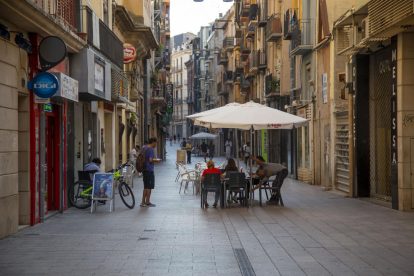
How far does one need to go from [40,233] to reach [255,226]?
4.02 meters

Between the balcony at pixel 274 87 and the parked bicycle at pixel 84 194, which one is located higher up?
the balcony at pixel 274 87

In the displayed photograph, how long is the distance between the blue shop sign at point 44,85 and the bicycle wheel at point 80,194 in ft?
12.3

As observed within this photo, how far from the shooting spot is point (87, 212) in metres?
13.6

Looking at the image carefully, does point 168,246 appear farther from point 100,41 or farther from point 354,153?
point 100,41

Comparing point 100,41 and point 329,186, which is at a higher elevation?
point 100,41

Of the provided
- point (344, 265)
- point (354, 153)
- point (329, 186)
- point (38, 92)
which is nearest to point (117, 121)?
point (329, 186)

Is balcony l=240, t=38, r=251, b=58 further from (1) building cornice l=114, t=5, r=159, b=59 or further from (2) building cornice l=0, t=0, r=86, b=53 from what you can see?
(2) building cornice l=0, t=0, r=86, b=53

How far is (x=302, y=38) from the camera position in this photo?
978 inches

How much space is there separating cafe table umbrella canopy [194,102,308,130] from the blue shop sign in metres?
4.82

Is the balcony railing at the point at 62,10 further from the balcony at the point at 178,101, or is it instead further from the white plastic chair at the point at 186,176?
the balcony at the point at 178,101

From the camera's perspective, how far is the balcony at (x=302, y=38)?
23627 millimetres

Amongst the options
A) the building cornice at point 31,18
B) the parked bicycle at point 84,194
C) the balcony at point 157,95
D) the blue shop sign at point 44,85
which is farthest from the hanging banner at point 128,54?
the balcony at point 157,95

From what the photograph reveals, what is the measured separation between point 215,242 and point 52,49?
15.9 ft

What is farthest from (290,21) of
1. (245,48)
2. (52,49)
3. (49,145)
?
(245,48)
